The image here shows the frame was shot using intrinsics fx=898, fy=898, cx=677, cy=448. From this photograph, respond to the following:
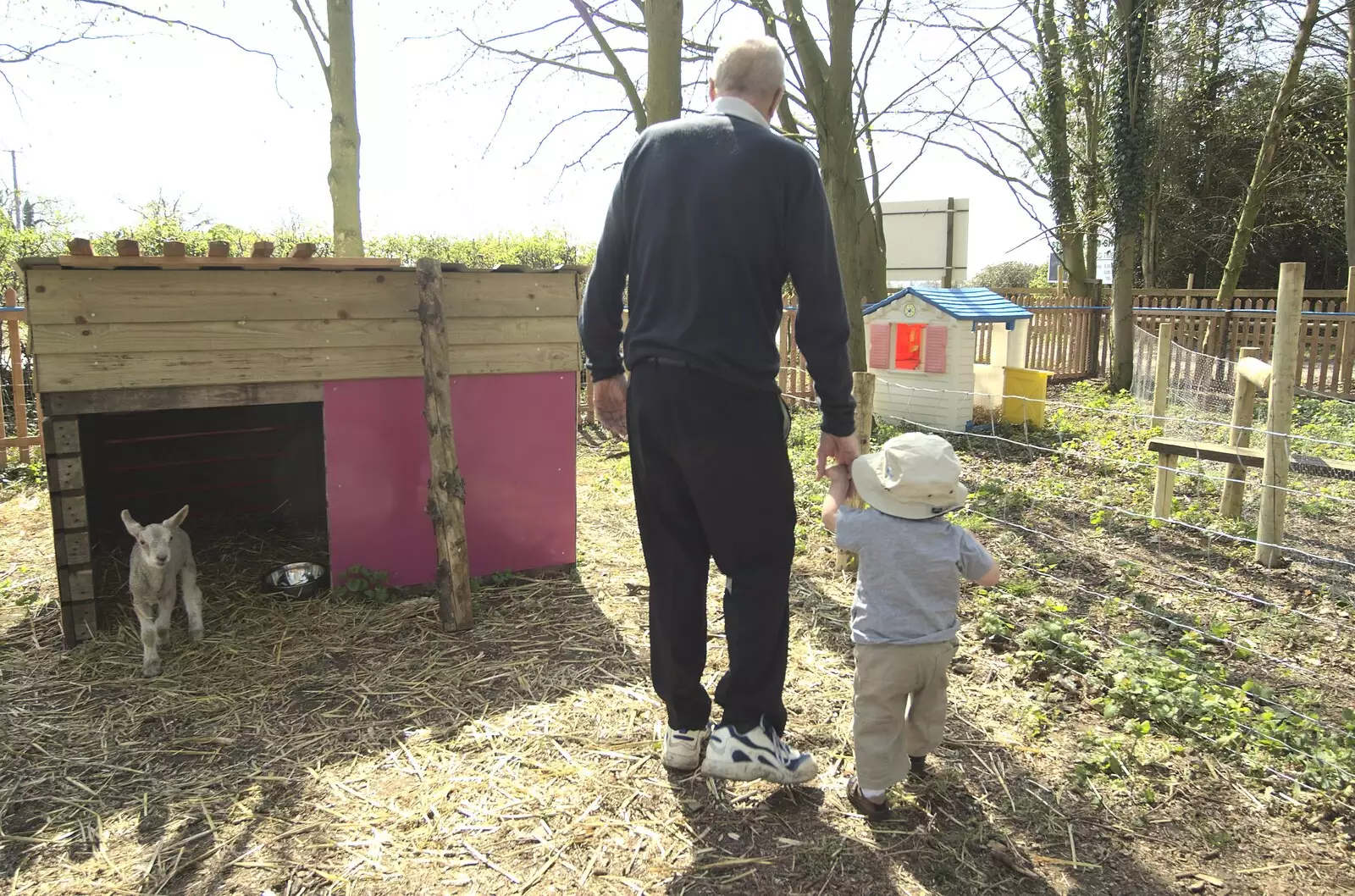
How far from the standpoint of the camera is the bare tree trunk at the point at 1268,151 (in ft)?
44.2

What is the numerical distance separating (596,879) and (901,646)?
105 cm

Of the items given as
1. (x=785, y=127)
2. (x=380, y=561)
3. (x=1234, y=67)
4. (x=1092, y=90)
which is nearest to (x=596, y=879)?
(x=380, y=561)

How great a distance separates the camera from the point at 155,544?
3977mm

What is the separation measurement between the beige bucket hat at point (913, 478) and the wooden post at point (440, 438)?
7.94 ft

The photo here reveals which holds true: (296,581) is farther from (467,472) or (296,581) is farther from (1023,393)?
(1023,393)

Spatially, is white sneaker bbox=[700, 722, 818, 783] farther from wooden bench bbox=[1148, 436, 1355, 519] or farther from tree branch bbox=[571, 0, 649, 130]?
tree branch bbox=[571, 0, 649, 130]

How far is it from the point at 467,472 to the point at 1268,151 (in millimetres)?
14978

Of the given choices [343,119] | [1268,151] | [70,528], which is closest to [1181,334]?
[1268,151]

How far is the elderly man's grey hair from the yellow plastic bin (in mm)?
7657

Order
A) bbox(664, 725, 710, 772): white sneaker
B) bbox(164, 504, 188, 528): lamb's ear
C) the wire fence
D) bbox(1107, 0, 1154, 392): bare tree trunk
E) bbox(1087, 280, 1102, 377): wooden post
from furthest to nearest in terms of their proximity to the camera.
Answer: bbox(1087, 280, 1102, 377): wooden post < bbox(1107, 0, 1154, 392): bare tree trunk < bbox(164, 504, 188, 528): lamb's ear < the wire fence < bbox(664, 725, 710, 772): white sneaker

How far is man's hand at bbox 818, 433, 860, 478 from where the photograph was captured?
103 inches

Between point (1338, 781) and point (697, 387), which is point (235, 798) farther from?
point (1338, 781)

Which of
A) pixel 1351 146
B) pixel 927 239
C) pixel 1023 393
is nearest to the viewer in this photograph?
pixel 1023 393

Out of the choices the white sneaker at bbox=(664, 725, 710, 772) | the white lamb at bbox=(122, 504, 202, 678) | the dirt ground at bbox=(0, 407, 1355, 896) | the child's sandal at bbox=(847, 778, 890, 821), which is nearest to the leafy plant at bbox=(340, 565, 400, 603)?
the dirt ground at bbox=(0, 407, 1355, 896)
